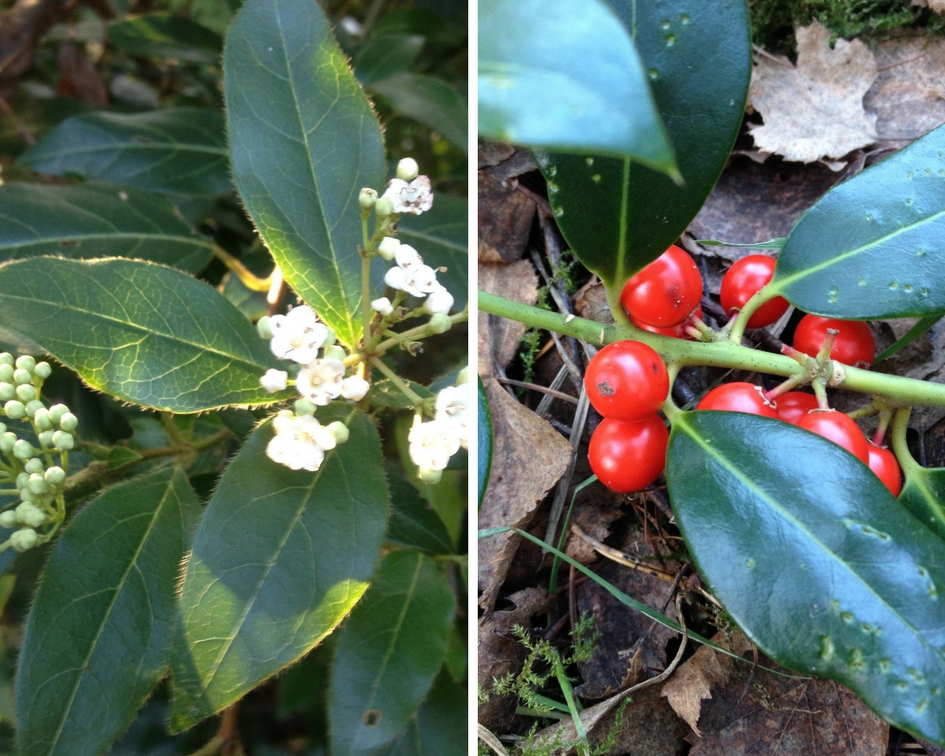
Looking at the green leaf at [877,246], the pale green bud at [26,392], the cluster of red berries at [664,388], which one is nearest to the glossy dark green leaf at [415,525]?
the cluster of red berries at [664,388]

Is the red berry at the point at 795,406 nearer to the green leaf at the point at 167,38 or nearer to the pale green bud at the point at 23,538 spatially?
the pale green bud at the point at 23,538

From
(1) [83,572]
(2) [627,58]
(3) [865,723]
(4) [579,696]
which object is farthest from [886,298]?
(1) [83,572]

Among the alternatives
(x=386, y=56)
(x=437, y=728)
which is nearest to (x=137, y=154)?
(x=386, y=56)

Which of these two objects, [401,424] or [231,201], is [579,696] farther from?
[231,201]

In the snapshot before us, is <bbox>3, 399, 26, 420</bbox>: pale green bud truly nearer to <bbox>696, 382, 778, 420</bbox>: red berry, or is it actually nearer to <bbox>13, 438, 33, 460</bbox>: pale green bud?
<bbox>13, 438, 33, 460</bbox>: pale green bud

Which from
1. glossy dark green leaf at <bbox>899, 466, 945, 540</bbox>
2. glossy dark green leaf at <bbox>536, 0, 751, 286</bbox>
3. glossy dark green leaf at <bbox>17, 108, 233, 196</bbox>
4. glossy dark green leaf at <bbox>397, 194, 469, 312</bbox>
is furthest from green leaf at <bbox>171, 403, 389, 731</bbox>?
glossy dark green leaf at <bbox>17, 108, 233, 196</bbox>

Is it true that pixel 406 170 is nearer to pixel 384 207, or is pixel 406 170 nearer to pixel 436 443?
pixel 384 207

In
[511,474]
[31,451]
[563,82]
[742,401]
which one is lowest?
[511,474]
